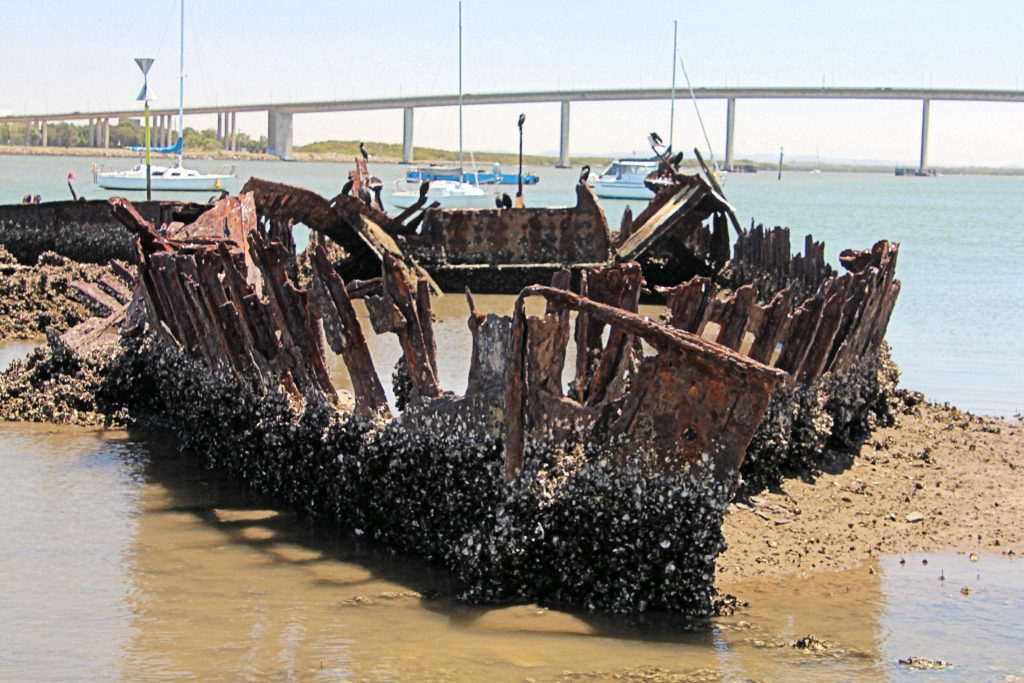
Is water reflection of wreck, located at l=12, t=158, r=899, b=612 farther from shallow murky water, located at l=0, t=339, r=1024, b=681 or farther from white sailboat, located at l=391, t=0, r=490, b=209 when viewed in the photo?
white sailboat, located at l=391, t=0, r=490, b=209

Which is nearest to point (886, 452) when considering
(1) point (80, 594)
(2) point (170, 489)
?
(2) point (170, 489)

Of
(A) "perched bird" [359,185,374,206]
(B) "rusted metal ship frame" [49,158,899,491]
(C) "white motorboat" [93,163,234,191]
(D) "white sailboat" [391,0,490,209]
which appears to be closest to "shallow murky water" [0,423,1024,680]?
(B) "rusted metal ship frame" [49,158,899,491]

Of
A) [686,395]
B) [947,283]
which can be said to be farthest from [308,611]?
[947,283]

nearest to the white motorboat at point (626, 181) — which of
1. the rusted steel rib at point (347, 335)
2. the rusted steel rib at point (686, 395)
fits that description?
the rusted steel rib at point (347, 335)

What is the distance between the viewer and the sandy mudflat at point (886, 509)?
711cm

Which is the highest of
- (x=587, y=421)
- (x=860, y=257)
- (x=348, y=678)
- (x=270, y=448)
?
(x=860, y=257)

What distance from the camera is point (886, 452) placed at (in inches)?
375

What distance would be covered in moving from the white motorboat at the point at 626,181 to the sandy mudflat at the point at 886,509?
7114cm

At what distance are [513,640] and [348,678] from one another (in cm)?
79

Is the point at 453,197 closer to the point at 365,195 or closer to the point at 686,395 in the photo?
the point at 365,195

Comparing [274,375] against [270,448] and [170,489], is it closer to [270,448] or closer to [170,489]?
[270,448]

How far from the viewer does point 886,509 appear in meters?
8.04

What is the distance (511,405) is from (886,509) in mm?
3184

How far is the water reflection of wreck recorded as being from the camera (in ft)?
19.1
